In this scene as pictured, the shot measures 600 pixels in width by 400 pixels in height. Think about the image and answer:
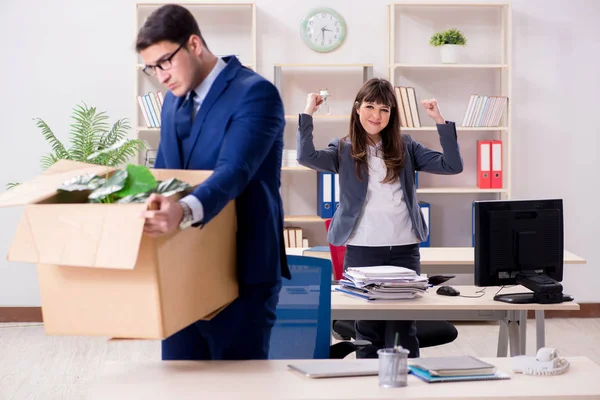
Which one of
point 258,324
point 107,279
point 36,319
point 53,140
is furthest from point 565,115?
point 107,279

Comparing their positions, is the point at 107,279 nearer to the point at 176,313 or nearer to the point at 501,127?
the point at 176,313

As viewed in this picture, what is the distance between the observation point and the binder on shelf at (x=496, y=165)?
5.84 meters

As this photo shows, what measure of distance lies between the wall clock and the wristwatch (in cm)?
434

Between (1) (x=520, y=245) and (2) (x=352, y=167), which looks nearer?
(1) (x=520, y=245)

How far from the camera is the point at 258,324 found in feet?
6.86

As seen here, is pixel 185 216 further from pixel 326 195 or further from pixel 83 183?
pixel 326 195

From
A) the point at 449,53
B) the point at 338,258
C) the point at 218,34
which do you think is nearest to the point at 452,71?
the point at 449,53

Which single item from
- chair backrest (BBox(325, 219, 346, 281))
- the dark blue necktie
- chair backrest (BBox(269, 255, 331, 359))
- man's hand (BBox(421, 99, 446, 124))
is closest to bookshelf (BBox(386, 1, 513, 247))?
chair backrest (BBox(325, 219, 346, 281))

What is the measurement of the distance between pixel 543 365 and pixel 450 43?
3996 millimetres

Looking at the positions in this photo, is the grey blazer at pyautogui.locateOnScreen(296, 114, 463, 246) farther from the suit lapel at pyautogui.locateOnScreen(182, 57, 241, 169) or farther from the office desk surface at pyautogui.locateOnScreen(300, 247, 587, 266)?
the suit lapel at pyautogui.locateOnScreen(182, 57, 241, 169)

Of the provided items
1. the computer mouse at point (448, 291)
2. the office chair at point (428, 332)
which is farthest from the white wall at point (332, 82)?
the computer mouse at point (448, 291)

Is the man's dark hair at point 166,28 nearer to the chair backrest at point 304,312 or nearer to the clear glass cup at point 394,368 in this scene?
the clear glass cup at point 394,368

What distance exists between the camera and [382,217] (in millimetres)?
3539

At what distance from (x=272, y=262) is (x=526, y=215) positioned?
1.45 meters
